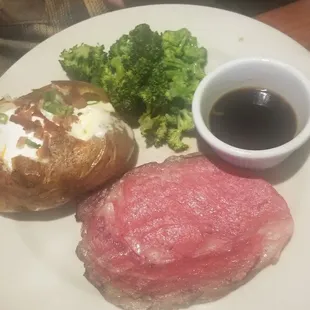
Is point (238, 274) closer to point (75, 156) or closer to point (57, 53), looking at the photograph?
point (75, 156)

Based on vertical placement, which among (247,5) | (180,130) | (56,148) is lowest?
(247,5)

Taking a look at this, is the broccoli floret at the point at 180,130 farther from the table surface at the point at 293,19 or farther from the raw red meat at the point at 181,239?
the table surface at the point at 293,19

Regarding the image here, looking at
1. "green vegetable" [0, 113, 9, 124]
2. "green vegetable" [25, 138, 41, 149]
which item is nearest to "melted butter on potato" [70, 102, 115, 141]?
"green vegetable" [25, 138, 41, 149]

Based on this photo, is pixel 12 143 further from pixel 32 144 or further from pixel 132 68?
pixel 132 68

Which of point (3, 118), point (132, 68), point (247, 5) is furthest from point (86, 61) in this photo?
point (247, 5)

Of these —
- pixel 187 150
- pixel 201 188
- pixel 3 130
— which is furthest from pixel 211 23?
pixel 3 130

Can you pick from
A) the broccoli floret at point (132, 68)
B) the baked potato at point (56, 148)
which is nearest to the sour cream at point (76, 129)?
the baked potato at point (56, 148)
